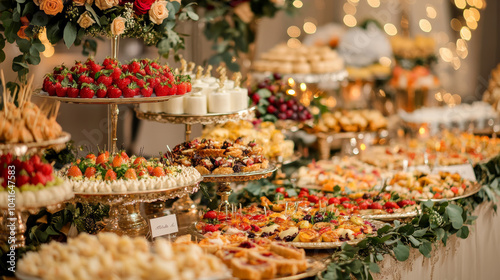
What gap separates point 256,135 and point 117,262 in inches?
82.2

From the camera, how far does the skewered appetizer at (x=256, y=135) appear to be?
4.01 m

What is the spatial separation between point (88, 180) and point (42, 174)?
1.29 feet

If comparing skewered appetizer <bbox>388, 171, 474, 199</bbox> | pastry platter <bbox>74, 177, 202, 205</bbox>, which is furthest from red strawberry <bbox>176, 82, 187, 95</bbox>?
skewered appetizer <bbox>388, 171, 474, 199</bbox>

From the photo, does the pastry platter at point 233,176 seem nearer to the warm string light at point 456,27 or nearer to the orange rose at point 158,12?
the orange rose at point 158,12

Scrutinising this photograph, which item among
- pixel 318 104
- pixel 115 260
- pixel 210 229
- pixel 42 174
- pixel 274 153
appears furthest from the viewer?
pixel 318 104

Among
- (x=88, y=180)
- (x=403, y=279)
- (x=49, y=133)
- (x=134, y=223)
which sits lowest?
(x=403, y=279)

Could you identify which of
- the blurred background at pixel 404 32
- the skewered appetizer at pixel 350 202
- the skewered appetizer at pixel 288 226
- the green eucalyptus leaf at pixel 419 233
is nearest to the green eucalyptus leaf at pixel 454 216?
the skewered appetizer at pixel 350 202

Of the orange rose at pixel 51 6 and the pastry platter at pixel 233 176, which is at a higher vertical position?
the orange rose at pixel 51 6

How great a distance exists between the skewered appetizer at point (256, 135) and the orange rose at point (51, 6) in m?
1.26

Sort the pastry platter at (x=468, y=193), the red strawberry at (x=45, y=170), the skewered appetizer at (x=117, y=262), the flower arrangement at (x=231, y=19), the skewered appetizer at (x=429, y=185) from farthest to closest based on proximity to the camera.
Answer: the flower arrangement at (x=231, y=19) < the skewered appetizer at (x=429, y=185) < the pastry platter at (x=468, y=193) < the red strawberry at (x=45, y=170) < the skewered appetizer at (x=117, y=262)

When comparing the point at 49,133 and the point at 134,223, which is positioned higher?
the point at 49,133

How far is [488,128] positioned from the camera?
5988 mm

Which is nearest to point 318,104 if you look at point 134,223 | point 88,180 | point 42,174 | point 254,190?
point 254,190

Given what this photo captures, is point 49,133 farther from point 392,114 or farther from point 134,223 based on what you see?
point 392,114
